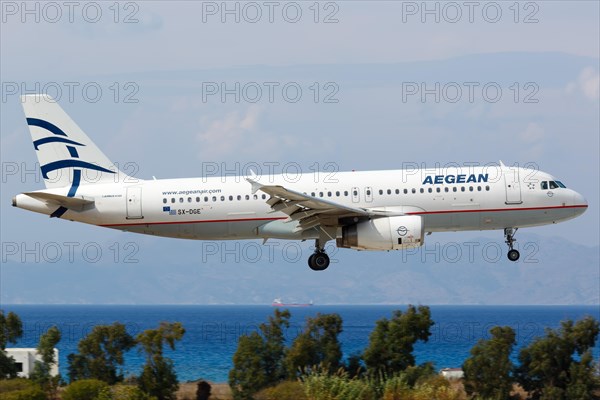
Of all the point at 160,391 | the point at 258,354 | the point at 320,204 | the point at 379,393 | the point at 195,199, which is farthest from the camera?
the point at 258,354

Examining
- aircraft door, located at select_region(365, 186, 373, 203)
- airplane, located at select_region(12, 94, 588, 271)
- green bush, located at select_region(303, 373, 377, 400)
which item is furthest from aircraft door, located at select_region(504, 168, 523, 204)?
green bush, located at select_region(303, 373, 377, 400)

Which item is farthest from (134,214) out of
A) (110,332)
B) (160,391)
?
(110,332)

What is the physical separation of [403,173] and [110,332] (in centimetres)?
3634

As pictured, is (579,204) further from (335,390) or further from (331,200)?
(335,390)

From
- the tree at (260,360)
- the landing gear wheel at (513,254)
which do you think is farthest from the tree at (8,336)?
the landing gear wheel at (513,254)

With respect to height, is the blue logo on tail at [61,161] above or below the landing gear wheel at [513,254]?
above

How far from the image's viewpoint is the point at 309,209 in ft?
141

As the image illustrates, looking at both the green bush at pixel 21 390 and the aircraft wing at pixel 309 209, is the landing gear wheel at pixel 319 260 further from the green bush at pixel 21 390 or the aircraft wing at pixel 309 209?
the green bush at pixel 21 390

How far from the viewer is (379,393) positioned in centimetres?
5597

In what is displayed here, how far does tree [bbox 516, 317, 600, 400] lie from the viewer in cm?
6800

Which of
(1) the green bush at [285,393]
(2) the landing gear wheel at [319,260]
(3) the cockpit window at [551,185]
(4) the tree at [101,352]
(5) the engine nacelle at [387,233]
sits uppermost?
(3) the cockpit window at [551,185]

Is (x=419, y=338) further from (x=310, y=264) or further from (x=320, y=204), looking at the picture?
(x=320, y=204)

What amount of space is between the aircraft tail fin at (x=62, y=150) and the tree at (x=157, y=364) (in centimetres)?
1980

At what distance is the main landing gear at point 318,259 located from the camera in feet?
151
